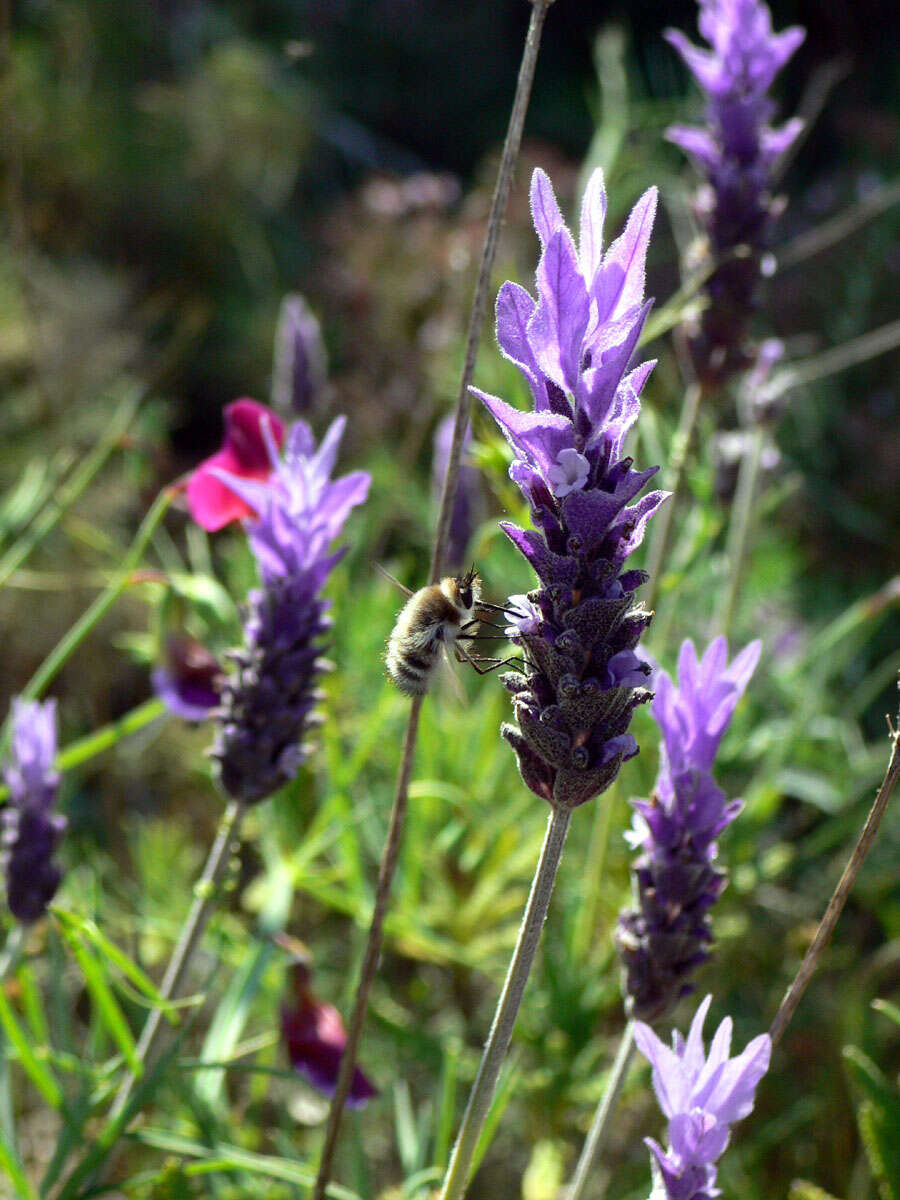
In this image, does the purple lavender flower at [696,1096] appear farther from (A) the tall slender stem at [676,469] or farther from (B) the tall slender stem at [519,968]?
(A) the tall slender stem at [676,469]

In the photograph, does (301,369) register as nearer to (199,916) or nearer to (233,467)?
(233,467)

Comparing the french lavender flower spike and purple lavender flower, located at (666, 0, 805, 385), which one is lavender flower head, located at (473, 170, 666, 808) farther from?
purple lavender flower, located at (666, 0, 805, 385)

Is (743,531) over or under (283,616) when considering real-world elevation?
over

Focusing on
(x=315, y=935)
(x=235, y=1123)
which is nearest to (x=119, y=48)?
(x=315, y=935)

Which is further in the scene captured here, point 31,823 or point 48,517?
point 48,517

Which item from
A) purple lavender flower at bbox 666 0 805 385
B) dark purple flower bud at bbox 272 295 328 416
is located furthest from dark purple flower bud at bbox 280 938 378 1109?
dark purple flower bud at bbox 272 295 328 416

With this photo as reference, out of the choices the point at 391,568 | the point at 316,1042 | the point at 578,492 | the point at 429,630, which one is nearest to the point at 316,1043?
the point at 316,1042

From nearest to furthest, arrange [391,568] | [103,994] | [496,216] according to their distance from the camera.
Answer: [496,216] → [103,994] → [391,568]
